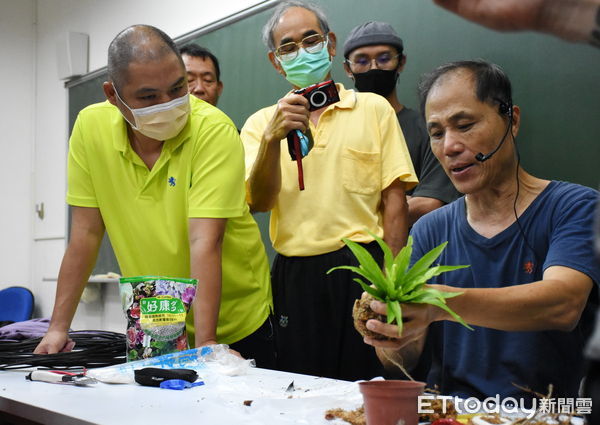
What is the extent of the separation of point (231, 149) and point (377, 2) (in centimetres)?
138

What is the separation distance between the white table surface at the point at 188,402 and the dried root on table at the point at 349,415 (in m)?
0.01

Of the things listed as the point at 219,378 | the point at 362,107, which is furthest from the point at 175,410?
the point at 362,107

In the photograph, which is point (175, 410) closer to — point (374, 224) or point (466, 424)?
point (466, 424)

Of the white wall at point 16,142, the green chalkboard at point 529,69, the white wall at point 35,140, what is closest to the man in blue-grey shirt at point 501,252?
the green chalkboard at point 529,69

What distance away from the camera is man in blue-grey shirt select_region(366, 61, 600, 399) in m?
1.30

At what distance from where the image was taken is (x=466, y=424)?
99cm

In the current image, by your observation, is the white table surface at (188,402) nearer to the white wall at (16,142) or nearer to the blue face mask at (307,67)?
the blue face mask at (307,67)

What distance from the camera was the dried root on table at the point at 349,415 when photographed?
1009mm

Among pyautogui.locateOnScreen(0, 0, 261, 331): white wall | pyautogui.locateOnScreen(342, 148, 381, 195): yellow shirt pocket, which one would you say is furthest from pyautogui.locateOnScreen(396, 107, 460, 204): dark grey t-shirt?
pyautogui.locateOnScreen(0, 0, 261, 331): white wall

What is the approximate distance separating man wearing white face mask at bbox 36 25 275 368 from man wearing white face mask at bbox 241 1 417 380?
0.22m

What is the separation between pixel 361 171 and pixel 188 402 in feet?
3.82

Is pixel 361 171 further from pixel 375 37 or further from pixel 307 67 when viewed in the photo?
pixel 375 37

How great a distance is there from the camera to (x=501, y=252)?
59.2 inches

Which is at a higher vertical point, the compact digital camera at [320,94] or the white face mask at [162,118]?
the compact digital camera at [320,94]
